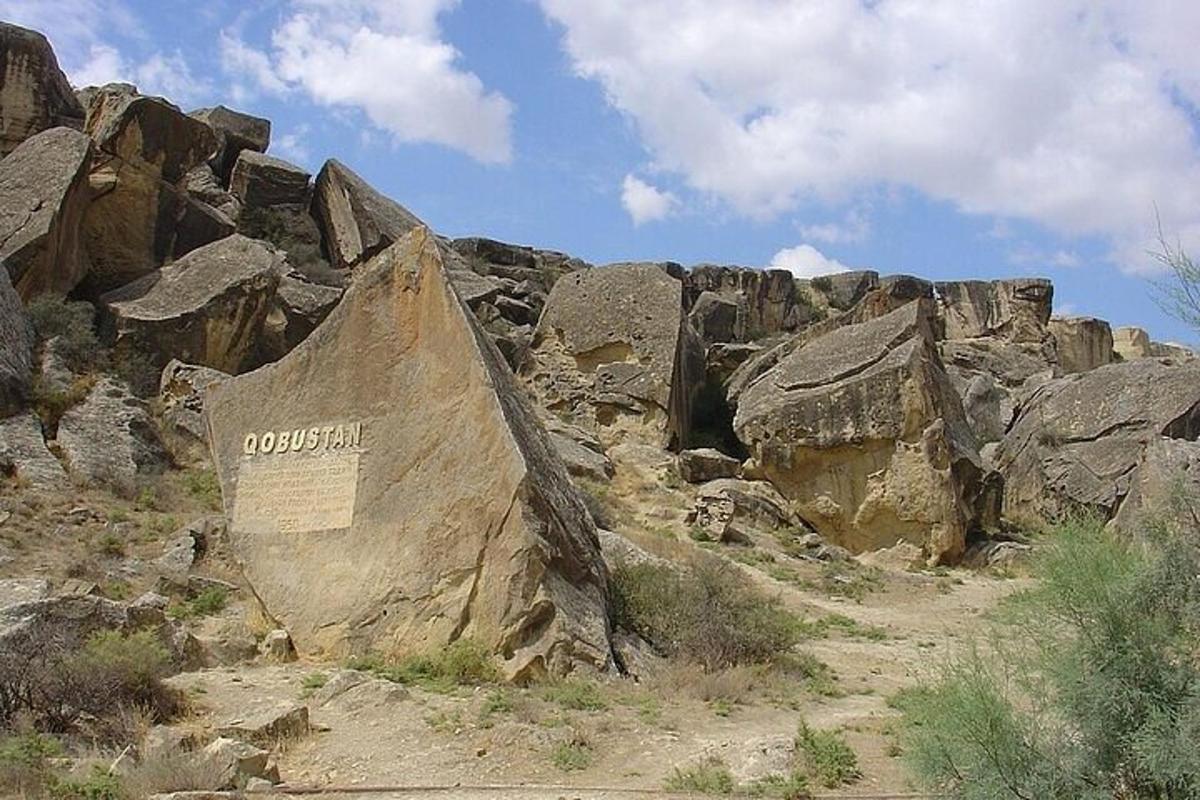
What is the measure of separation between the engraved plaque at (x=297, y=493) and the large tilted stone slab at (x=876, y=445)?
34.6 ft

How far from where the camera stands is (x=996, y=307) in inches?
1854

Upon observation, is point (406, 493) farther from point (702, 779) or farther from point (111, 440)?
point (111, 440)

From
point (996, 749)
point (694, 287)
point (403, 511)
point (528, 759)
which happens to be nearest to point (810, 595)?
point (403, 511)

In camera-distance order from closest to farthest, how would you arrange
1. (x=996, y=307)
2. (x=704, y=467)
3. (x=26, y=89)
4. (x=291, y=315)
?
(x=704, y=467) → (x=291, y=315) → (x=26, y=89) → (x=996, y=307)

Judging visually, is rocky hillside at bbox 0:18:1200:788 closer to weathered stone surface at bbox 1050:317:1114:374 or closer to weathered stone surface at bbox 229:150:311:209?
weathered stone surface at bbox 229:150:311:209

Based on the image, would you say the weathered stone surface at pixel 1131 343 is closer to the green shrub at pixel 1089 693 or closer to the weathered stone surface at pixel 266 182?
the weathered stone surface at pixel 266 182

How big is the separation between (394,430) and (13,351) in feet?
34.2

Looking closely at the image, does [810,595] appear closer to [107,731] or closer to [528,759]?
[528,759]

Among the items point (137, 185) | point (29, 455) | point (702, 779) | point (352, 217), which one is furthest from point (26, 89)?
point (702, 779)

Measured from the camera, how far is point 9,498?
14719 millimetres

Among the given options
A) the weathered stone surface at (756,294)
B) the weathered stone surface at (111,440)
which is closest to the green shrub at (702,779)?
the weathered stone surface at (111,440)

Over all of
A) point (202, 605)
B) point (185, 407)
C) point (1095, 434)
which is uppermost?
point (1095, 434)

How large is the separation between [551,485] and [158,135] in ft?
58.3

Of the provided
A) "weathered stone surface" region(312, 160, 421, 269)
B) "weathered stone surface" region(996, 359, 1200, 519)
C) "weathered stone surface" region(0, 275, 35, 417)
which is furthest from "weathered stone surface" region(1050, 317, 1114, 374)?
"weathered stone surface" region(0, 275, 35, 417)
